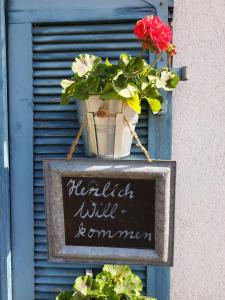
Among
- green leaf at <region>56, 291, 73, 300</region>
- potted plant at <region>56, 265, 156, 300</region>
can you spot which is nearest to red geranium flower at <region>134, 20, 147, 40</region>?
potted plant at <region>56, 265, 156, 300</region>

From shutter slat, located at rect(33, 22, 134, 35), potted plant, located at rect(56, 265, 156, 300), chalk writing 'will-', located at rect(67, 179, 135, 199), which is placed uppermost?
shutter slat, located at rect(33, 22, 134, 35)

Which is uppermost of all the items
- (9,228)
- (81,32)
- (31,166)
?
(81,32)

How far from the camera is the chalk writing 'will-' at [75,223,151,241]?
121 cm

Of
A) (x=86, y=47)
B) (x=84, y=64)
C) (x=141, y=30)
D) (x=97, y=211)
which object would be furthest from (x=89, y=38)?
(x=97, y=211)

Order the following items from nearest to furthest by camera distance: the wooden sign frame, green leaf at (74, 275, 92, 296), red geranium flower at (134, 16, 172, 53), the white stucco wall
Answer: red geranium flower at (134, 16, 172, 53) < the wooden sign frame < green leaf at (74, 275, 92, 296) < the white stucco wall

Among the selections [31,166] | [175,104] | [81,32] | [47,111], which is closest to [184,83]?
[175,104]

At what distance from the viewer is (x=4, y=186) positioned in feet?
4.25

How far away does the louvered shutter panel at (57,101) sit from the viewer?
50.1 inches

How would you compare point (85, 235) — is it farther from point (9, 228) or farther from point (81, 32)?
point (81, 32)

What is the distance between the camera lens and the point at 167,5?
1.23 metres

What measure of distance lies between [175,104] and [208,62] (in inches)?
9.2

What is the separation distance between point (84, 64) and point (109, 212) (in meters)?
0.51

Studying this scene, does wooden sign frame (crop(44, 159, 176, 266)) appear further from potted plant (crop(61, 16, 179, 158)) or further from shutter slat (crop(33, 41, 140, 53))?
shutter slat (crop(33, 41, 140, 53))

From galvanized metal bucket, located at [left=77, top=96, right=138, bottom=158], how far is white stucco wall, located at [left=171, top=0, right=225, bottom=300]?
0.45 m
